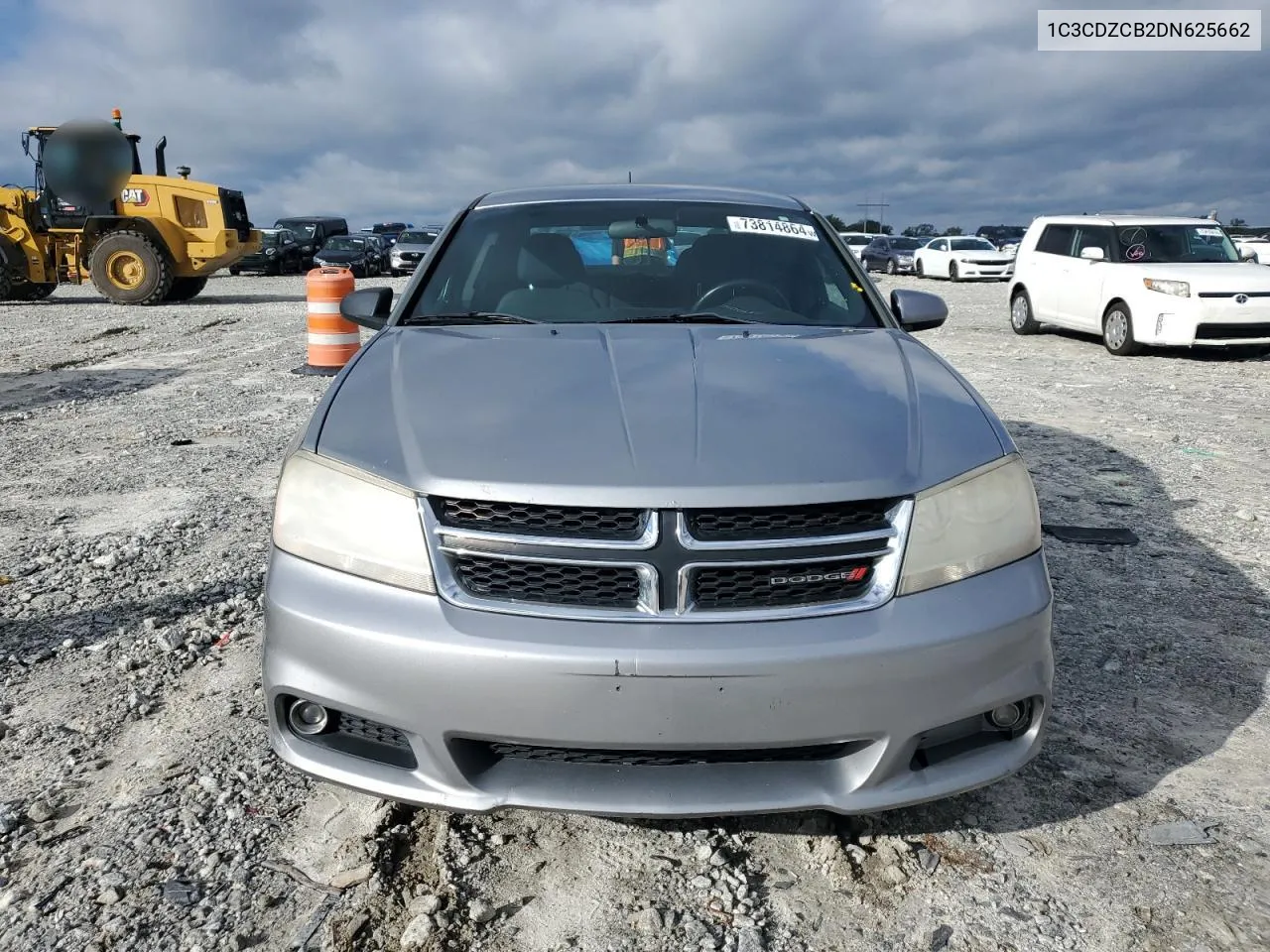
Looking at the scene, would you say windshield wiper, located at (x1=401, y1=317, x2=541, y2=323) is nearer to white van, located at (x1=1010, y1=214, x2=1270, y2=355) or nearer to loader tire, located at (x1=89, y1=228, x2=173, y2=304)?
white van, located at (x1=1010, y1=214, x2=1270, y2=355)

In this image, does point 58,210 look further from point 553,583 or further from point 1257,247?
point 1257,247

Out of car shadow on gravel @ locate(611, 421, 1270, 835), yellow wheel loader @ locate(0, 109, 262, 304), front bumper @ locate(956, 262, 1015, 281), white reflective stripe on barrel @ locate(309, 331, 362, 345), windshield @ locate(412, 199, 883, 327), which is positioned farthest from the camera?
front bumper @ locate(956, 262, 1015, 281)

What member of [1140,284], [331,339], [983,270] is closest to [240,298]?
[331,339]

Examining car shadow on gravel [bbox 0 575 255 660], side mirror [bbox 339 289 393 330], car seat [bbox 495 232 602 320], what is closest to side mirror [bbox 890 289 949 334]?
car seat [bbox 495 232 602 320]

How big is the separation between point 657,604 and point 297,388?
7548 millimetres

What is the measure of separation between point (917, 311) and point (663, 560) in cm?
190

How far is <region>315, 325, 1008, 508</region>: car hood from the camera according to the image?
1998 millimetres

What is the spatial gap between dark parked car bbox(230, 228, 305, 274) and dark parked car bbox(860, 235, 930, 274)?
60.0ft

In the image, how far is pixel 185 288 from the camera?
62.8 ft

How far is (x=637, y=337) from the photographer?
2.83m

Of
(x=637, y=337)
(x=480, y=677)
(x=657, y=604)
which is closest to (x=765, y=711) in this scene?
(x=657, y=604)

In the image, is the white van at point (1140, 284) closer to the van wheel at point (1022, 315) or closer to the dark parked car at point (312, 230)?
the van wheel at point (1022, 315)

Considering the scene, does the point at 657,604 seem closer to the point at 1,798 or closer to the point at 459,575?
the point at 459,575

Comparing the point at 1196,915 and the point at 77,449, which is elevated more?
the point at 77,449
